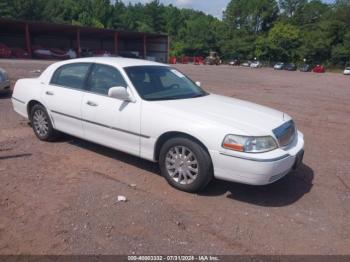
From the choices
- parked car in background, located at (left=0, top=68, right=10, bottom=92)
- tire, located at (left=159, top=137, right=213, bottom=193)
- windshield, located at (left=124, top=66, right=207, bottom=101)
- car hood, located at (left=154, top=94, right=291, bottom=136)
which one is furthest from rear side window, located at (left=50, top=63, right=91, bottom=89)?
parked car in background, located at (left=0, top=68, right=10, bottom=92)

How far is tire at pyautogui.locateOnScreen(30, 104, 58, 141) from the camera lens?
594cm

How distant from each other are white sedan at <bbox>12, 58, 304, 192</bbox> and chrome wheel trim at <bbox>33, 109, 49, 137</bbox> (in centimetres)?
2

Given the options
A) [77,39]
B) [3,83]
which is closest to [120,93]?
[3,83]

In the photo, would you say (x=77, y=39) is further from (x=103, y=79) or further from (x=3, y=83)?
(x=103, y=79)

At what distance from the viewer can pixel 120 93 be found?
464 cm

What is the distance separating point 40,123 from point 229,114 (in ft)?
11.3

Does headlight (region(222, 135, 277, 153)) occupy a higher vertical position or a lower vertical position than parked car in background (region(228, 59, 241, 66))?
higher

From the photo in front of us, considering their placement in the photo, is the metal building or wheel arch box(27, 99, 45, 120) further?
the metal building

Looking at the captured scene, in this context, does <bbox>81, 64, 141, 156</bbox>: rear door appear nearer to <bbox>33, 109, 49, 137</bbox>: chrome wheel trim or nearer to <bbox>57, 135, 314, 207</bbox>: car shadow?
<bbox>57, 135, 314, 207</bbox>: car shadow

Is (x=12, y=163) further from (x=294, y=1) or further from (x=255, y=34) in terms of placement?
(x=294, y=1)

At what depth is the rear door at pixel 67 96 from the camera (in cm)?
535

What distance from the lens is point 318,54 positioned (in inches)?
3073

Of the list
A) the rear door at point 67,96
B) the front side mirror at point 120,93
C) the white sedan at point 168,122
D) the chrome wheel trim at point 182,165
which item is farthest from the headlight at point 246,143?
the rear door at point 67,96

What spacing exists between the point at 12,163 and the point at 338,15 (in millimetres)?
98648
